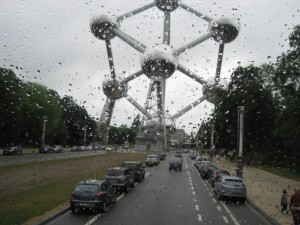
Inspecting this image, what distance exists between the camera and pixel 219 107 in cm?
6119

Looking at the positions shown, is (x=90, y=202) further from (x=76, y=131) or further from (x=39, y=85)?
(x=39, y=85)

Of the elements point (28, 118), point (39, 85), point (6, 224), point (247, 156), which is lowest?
point (6, 224)

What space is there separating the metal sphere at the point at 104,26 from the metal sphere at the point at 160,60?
694cm

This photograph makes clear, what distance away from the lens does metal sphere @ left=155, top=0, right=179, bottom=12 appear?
170ft

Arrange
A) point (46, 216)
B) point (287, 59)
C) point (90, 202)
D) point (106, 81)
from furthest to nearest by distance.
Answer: point (106, 81) < point (287, 59) < point (90, 202) < point (46, 216)

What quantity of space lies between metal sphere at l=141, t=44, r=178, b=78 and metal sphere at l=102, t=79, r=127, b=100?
901 cm

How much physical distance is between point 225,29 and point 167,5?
7030 millimetres

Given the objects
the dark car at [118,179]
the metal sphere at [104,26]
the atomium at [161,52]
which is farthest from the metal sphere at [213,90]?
the dark car at [118,179]

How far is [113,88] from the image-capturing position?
2229 inches

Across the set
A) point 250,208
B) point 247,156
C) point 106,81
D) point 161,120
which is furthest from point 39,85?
point 250,208

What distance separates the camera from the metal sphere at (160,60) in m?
46.7

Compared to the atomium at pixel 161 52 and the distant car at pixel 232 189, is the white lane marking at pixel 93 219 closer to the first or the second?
the distant car at pixel 232 189

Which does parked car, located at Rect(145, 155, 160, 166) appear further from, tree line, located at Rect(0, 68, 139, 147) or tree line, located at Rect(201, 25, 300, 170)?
tree line, located at Rect(0, 68, 139, 147)

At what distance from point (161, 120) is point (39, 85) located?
3239cm
